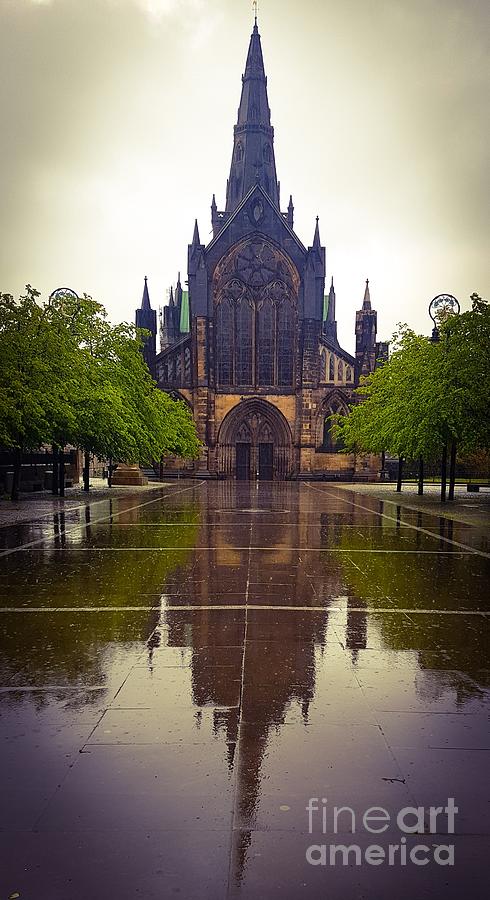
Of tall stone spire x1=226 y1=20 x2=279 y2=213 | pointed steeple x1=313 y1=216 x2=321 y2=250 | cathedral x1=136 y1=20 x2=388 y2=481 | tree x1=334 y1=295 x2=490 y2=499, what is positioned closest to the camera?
tree x1=334 y1=295 x2=490 y2=499

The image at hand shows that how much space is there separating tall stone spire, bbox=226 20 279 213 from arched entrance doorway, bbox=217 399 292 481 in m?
23.3

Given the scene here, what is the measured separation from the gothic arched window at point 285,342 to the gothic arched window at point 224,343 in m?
3.87

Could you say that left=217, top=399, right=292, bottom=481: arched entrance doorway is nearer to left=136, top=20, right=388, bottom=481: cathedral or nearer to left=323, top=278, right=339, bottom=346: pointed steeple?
left=136, top=20, right=388, bottom=481: cathedral

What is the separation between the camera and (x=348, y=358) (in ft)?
181

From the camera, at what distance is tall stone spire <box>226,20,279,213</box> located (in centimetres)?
6588

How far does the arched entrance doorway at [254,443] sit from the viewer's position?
5469 cm

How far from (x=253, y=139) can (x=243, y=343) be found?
24.3 meters

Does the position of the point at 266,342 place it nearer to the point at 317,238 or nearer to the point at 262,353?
the point at 262,353

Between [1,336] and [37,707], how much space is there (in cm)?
2024

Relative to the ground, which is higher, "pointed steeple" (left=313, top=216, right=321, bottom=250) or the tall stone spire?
the tall stone spire

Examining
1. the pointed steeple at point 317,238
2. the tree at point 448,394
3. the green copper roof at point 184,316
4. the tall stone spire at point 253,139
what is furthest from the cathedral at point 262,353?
the green copper roof at point 184,316

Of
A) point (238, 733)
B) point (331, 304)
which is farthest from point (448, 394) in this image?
point (331, 304)

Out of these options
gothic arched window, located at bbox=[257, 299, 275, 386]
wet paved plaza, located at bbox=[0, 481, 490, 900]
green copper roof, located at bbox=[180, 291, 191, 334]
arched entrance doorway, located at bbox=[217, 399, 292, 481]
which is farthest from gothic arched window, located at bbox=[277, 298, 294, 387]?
wet paved plaza, located at bbox=[0, 481, 490, 900]

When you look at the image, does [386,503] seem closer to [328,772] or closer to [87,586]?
[87,586]
